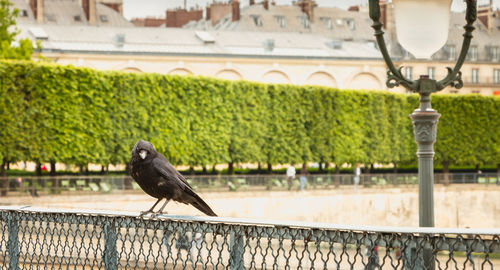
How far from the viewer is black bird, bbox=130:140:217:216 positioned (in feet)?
Result: 26.7

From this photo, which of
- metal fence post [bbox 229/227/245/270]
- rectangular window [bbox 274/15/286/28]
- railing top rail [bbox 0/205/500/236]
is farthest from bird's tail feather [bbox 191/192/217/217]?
rectangular window [bbox 274/15/286/28]

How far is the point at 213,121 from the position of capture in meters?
49.6

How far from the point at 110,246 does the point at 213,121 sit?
41.9 m

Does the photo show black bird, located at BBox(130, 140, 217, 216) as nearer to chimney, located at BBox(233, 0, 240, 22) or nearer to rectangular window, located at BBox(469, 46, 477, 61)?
chimney, located at BBox(233, 0, 240, 22)

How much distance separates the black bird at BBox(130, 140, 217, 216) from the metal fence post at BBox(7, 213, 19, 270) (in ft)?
3.89

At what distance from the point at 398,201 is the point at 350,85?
2368cm

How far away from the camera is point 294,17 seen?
92312mm

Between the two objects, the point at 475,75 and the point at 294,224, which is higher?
the point at 294,224

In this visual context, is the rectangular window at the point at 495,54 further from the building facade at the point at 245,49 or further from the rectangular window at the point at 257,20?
the rectangular window at the point at 257,20

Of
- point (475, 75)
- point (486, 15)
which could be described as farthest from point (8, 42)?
point (486, 15)

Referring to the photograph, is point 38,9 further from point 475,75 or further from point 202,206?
point 202,206

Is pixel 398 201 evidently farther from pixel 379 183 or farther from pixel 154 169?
pixel 154 169

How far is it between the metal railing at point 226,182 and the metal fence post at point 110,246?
3083 centimetres

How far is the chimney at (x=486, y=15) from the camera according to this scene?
91.8 m
